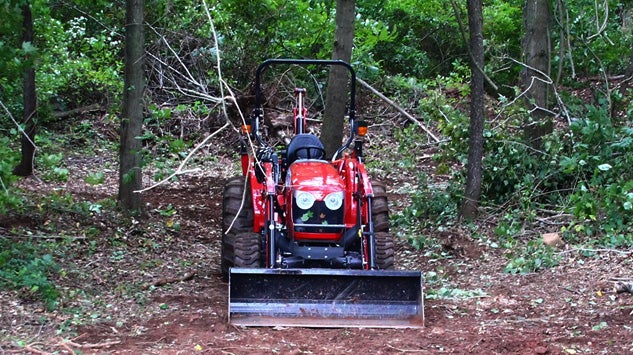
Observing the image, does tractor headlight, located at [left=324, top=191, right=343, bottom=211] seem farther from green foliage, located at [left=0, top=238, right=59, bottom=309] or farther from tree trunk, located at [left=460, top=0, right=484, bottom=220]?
tree trunk, located at [left=460, top=0, right=484, bottom=220]

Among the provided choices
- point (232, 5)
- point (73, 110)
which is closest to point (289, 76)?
point (232, 5)

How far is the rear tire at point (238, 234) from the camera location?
7.43 m

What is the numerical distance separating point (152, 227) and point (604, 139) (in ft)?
18.2

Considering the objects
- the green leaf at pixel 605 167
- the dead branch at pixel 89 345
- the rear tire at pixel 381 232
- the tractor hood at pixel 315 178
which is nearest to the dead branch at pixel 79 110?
the rear tire at pixel 381 232

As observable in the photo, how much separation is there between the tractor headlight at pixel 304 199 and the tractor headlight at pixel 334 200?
0.14 meters

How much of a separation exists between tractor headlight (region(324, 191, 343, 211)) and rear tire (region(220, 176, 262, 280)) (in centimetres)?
75

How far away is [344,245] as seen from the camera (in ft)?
24.5

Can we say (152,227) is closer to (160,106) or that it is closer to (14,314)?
(14,314)

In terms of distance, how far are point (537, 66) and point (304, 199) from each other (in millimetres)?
4849

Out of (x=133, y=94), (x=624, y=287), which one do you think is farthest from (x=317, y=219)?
(x=133, y=94)

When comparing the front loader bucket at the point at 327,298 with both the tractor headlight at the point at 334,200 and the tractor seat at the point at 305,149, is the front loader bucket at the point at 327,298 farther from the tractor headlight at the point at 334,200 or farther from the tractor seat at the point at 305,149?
the tractor seat at the point at 305,149

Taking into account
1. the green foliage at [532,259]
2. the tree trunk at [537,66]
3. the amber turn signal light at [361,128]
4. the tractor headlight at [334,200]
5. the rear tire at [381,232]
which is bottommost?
the green foliage at [532,259]

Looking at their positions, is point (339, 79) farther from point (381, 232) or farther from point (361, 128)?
point (381, 232)

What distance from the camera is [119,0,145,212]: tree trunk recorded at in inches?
376
